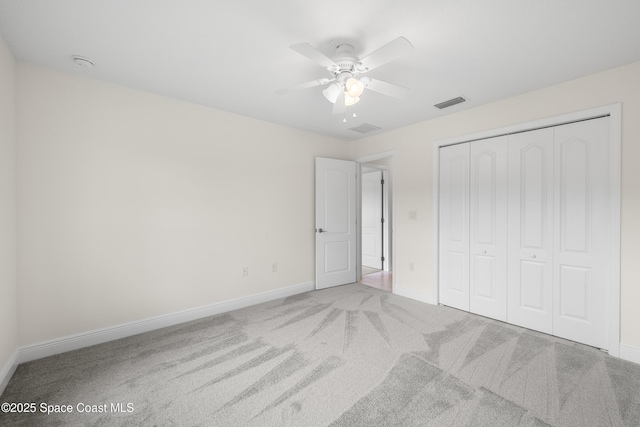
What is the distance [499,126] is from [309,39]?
2.38 m

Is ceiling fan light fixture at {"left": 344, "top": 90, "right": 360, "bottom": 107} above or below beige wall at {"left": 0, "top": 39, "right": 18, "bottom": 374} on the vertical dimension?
above

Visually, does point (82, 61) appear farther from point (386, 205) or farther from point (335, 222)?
point (386, 205)

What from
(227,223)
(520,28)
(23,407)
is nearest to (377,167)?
(227,223)

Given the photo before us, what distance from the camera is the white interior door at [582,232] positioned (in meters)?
2.47

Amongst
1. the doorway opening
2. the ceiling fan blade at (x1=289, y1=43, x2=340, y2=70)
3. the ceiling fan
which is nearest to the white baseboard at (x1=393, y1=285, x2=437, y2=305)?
the doorway opening

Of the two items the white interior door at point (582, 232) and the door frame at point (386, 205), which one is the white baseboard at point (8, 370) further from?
the white interior door at point (582, 232)

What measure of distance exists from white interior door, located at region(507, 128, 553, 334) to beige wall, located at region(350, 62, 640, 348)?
0.33m

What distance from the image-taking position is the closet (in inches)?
99.2

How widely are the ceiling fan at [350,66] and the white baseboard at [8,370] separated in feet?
9.47

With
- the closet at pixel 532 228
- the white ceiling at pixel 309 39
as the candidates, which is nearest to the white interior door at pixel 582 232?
the closet at pixel 532 228

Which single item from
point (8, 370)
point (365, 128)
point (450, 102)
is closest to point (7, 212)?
point (8, 370)

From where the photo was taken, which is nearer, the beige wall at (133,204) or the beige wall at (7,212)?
the beige wall at (7,212)

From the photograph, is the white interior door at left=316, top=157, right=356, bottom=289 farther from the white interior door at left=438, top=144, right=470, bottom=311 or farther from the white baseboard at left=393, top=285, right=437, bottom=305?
the white interior door at left=438, top=144, right=470, bottom=311

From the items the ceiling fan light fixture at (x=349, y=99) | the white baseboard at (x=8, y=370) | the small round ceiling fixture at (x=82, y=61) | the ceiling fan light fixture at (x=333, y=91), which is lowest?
the white baseboard at (x=8, y=370)
